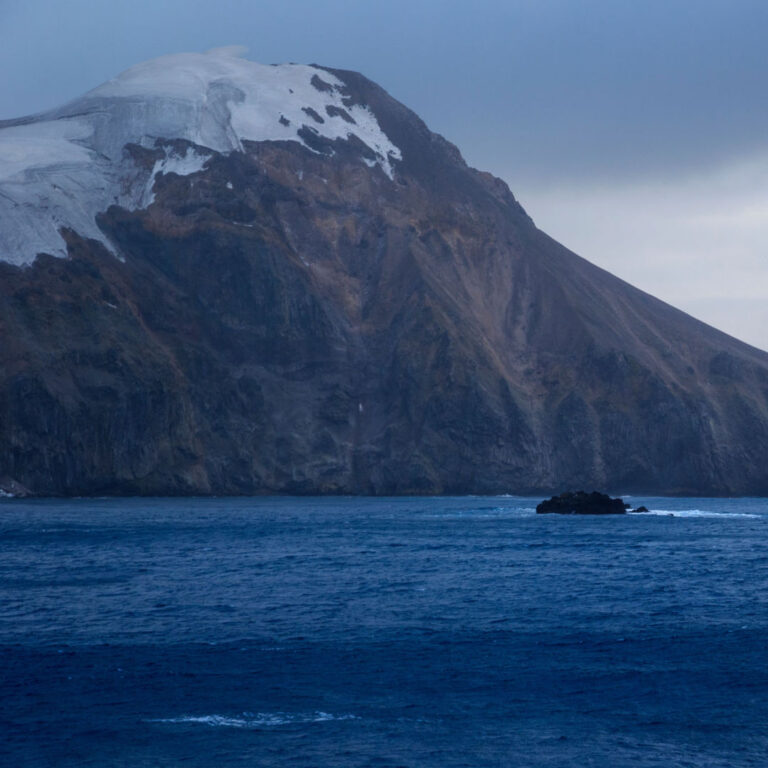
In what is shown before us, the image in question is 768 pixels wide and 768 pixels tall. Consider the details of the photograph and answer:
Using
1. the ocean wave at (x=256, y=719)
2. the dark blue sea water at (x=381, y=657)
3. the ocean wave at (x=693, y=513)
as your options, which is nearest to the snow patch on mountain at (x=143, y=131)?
the ocean wave at (x=693, y=513)

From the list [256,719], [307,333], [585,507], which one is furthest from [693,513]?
[256,719]

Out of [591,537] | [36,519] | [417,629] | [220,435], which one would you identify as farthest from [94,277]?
[417,629]

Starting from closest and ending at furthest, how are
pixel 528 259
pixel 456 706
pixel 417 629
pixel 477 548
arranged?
pixel 456 706, pixel 417 629, pixel 477 548, pixel 528 259

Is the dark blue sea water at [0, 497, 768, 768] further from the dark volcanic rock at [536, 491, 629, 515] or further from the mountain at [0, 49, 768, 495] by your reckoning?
the mountain at [0, 49, 768, 495]

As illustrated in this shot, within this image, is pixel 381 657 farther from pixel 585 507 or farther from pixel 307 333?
pixel 307 333

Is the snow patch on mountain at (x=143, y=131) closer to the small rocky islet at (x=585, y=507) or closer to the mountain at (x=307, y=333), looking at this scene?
the mountain at (x=307, y=333)

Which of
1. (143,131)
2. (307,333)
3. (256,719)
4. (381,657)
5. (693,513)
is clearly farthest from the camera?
(143,131)

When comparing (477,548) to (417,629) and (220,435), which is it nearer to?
(417,629)
